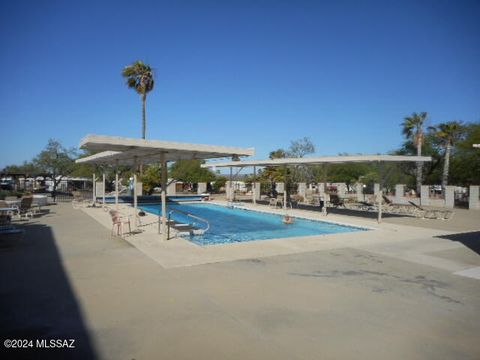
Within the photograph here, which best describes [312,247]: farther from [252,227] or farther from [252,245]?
[252,227]

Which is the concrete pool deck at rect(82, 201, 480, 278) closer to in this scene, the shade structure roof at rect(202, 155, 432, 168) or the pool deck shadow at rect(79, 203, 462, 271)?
the pool deck shadow at rect(79, 203, 462, 271)

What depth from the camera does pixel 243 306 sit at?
16.0ft

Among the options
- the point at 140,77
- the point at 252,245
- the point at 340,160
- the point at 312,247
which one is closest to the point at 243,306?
the point at 252,245

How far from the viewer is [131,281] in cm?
594

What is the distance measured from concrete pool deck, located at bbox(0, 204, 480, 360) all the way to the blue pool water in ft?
13.4

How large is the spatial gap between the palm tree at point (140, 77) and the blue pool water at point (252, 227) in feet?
53.4

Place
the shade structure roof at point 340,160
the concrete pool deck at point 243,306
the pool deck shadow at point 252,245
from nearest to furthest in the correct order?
the concrete pool deck at point 243,306
the pool deck shadow at point 252,245
the shade structure roof at point 340,160

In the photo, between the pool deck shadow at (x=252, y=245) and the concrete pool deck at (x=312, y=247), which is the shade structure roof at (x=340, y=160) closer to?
the pool deck shadow at (x=252, y=245)

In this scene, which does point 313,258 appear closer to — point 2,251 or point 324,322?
point 324,322

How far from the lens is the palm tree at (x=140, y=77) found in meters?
31.9

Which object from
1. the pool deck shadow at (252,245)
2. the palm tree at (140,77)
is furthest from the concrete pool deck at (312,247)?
the palm tree at (140,77)

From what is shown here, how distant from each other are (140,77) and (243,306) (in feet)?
101

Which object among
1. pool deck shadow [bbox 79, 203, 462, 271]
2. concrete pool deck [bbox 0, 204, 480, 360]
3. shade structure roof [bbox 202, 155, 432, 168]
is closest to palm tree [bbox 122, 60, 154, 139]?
shade structure roof [bbox 202, 155, 432, 168]

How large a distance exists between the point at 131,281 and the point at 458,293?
540 cm
